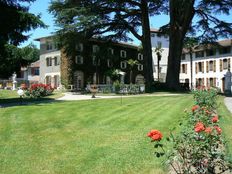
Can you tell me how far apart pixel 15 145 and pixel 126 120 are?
568 centimetres

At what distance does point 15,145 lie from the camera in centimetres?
978

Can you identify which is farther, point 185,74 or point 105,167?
point 185,74

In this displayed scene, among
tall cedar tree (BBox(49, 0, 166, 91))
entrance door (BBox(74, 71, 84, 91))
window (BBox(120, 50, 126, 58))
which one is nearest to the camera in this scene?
tall cedar tree (BBox(49, 0, 166, 91))

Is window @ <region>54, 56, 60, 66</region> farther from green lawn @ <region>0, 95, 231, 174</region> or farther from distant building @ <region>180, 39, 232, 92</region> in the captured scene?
green lawn @ <region>0, 95, 231, 174</region>

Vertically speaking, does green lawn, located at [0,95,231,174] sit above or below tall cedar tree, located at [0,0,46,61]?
below

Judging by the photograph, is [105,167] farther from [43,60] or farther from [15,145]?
[43,60]

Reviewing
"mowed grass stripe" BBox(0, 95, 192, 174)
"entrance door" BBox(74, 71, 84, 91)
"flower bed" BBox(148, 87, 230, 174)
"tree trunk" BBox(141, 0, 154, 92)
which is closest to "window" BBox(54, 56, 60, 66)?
"entrance door" BBox(74, 71, 84, 91)

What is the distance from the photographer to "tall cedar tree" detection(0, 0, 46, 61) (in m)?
26.3

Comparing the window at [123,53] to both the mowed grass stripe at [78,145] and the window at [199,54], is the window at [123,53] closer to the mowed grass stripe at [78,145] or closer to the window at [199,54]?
the window at [199,54]

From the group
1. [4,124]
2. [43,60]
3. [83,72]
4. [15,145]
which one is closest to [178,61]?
[83,72]

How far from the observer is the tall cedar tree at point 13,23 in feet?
86.2

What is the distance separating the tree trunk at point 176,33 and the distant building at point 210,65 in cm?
2329

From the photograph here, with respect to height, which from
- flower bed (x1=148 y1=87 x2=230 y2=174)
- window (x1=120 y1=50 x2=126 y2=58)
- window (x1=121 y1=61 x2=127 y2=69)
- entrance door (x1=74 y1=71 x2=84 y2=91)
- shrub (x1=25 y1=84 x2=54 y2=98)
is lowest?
flower bed (x1=148 y1=87 x2=230 y2=174)

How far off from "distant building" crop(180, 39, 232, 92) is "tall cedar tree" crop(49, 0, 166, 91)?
76.9ft
